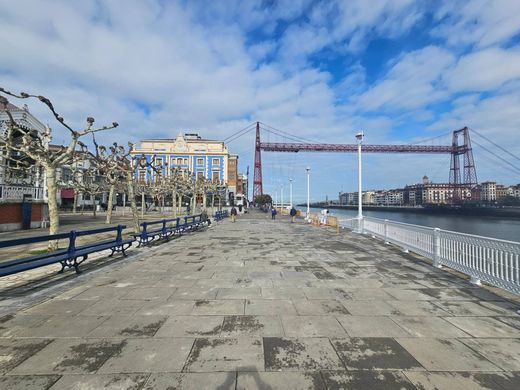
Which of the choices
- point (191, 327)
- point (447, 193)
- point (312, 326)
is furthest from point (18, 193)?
point (447, 193)

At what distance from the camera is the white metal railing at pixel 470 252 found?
4.98 meters

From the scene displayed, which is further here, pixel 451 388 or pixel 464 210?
pixel 464 210

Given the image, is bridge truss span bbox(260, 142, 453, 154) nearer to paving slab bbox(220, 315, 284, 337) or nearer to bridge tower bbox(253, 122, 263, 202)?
bridge tower bbox(253, 122, 263, 202)

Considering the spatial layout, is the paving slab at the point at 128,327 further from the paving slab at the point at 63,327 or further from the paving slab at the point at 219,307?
the paving slab at the point at 219,307

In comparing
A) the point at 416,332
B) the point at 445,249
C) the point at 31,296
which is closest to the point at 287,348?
the point at 416,332

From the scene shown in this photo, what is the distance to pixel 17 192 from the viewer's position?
55.4 feet

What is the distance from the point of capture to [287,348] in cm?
308

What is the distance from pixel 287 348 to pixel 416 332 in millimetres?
1868

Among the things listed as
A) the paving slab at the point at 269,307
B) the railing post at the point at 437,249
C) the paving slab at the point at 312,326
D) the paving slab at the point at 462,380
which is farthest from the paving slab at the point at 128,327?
the railing post at the point at 437,249

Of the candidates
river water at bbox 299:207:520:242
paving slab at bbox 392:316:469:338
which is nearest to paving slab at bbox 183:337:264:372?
paving slab at bbox 392:316:469:338

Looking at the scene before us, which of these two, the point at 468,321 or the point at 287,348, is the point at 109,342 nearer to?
the point at 287,348

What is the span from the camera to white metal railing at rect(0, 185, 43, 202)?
15873 mm

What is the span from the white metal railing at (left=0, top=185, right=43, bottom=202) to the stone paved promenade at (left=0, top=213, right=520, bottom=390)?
50.8 ft

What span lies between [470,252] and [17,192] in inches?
932
